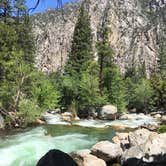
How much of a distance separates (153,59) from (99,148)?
161 metres

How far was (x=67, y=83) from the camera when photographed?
186 feet

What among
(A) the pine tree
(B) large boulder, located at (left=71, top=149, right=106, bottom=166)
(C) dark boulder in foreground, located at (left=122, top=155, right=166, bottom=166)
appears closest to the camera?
(C) dark boulder in foreground, located at (left=122, top=155, right=166, bottom=166)

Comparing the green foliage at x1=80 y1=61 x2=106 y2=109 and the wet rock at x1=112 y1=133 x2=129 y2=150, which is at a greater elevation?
the green foliage at x1=80 y1=61 x2=106 y2=109

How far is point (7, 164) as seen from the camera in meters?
20.2

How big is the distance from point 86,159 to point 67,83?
121ft

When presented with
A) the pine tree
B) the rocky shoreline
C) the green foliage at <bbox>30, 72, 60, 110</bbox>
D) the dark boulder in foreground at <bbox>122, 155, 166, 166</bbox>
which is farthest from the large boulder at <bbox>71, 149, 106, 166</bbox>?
the pine tree

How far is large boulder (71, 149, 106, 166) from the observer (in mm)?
19828

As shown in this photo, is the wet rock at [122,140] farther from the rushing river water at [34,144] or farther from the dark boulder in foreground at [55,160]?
the dark boulder in foreground at [55,160]

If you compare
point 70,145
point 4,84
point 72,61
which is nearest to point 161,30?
point 72,61

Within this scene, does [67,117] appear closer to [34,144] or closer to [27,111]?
[27,111]

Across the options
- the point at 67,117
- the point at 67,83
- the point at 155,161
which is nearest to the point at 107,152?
the point at 155,161

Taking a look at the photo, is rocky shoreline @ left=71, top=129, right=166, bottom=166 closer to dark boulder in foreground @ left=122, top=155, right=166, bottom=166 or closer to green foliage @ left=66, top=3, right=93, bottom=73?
dark boulder in foreground @ left=122, top=155, right=166, bottom=166

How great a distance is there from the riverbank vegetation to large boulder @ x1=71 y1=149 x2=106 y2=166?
332 inches

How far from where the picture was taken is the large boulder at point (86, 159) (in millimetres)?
19828
